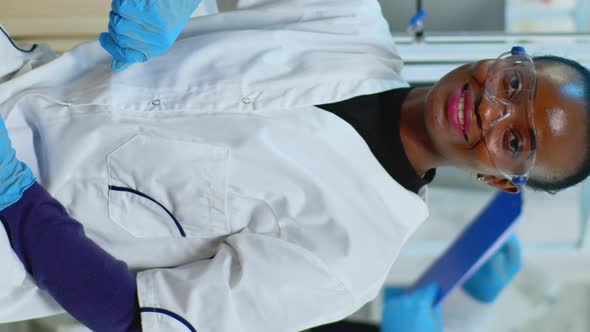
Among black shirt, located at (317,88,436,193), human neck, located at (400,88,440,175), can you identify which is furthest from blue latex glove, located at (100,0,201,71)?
human neck, located at (400,88,440,175)

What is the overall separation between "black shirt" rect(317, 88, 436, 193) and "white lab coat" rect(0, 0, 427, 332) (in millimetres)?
29

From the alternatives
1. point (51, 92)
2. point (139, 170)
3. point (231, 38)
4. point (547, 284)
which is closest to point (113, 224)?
point (139, 170)

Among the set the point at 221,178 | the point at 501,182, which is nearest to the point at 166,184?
the point at 221,178

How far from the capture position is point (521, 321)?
6.05 ft

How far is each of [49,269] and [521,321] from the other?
1441 mm

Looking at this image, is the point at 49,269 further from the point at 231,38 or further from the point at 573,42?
the point at 573,42

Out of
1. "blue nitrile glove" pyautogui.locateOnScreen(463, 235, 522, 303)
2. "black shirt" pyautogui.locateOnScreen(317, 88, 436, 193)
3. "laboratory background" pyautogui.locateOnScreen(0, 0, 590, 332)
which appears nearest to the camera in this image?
"black shirt" pyautogui.locateOnScreen(317, 88, 436, 193)

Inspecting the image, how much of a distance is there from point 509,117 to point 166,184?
0.58m

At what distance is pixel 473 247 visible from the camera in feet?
5.32

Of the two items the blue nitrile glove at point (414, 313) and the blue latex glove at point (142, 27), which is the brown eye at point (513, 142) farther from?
the blue nitrile glove at point (414, 313)

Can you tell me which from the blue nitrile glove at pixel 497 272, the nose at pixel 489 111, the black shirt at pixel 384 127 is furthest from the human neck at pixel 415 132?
the blue nitrile glove at pixel 497 272

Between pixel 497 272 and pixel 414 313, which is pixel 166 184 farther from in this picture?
pixel 497 272

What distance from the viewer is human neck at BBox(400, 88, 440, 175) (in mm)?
1120

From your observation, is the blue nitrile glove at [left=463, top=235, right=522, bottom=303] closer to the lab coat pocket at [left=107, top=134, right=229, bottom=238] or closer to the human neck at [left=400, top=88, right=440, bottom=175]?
the human neck at [left=400, top=88, right=440, bottom=175]
